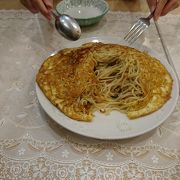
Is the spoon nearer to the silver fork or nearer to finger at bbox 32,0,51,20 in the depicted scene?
finger at bbox 32,0,51,20

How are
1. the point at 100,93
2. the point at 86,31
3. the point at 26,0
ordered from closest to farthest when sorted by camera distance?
the point at 100,93, the point at 26,0, the point at 86,31

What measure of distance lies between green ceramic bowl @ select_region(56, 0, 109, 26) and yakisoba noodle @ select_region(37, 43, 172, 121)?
0.33 metres

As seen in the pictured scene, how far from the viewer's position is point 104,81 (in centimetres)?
118

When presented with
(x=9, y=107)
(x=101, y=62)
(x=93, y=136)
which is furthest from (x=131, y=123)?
(x=9, y=107)

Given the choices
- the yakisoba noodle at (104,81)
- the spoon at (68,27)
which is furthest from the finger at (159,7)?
the spoon at (68,27)

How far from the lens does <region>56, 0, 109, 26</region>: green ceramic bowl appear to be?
1610mm

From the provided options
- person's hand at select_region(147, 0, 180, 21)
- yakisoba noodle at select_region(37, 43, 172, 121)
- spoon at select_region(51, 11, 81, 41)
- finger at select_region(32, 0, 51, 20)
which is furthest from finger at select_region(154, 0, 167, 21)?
finger at select_region(32, 0, 51, 20)

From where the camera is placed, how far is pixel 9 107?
1.15m

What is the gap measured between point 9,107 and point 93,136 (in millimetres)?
398

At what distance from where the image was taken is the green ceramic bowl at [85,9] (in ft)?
5.28

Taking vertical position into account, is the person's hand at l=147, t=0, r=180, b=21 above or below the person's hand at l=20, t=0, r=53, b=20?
below

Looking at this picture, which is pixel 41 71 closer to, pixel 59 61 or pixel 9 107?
pixel 59 61

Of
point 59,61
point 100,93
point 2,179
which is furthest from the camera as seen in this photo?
point 59,61

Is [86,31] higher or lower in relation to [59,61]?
lower
